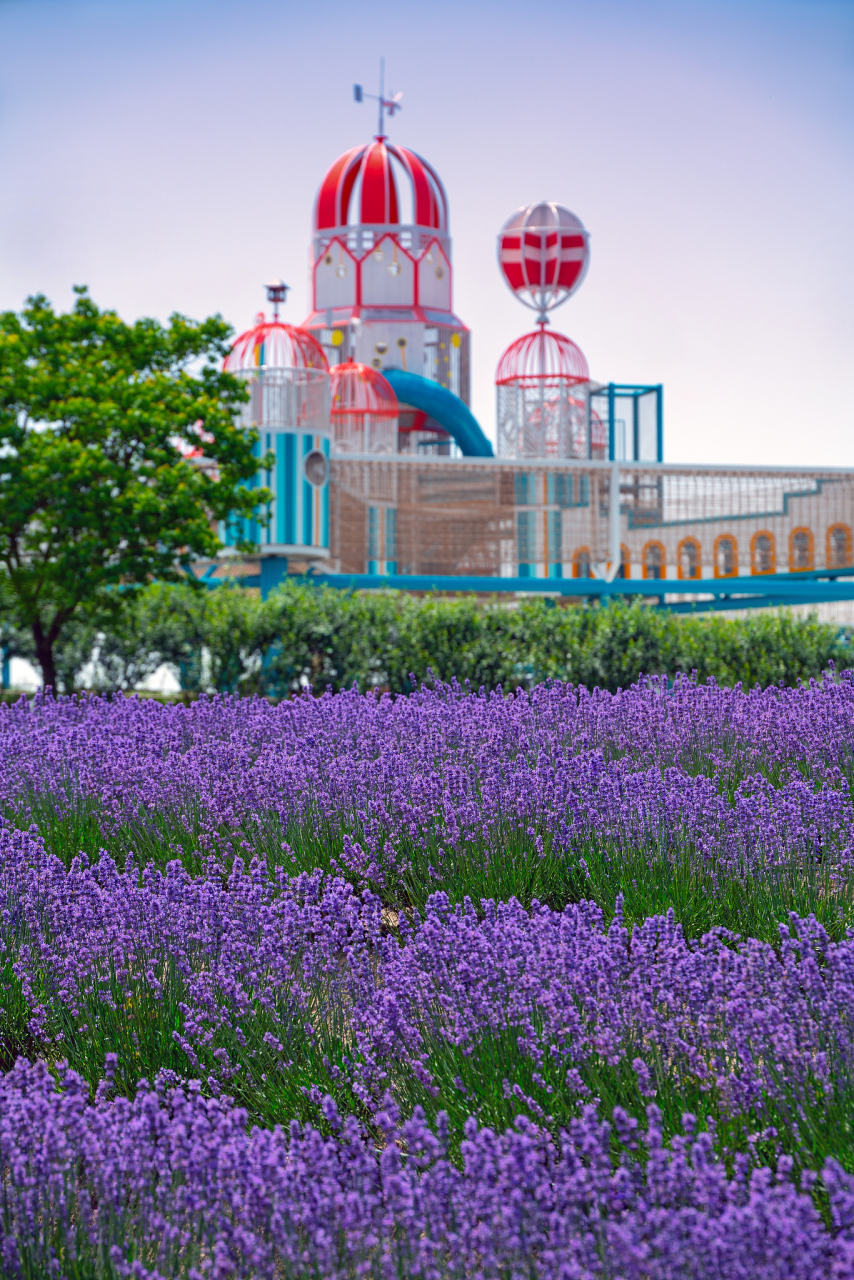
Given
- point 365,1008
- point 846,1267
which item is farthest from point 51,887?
point 846,1267

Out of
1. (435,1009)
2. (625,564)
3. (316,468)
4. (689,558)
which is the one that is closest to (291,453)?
(316,468)

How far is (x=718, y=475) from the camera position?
25.5 metres

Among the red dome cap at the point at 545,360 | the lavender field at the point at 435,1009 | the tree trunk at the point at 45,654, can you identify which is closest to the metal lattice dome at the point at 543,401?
the red dome cap at the point at 545,360

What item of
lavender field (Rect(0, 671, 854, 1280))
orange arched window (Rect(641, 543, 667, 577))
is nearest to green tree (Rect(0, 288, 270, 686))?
lavender field (Rect(0, 671, 854, 1280))

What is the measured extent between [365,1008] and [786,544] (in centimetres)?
2517

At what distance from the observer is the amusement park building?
68.1ft

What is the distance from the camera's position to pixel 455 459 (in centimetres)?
2444

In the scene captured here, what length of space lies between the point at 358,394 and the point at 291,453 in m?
6.34

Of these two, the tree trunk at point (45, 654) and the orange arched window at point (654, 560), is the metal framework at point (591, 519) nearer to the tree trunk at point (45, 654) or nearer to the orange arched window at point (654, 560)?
the orange arched window at point (654, 560)

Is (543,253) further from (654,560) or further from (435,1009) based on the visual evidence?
(435,1009)

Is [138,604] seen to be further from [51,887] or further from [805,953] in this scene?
[805,953]

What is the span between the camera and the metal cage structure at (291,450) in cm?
1983

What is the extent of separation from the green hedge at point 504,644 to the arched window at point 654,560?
1310cm

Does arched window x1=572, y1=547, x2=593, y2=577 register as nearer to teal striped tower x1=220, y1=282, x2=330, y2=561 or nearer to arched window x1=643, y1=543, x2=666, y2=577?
arched window x1=643, y1=543, x2=666, y2=577
